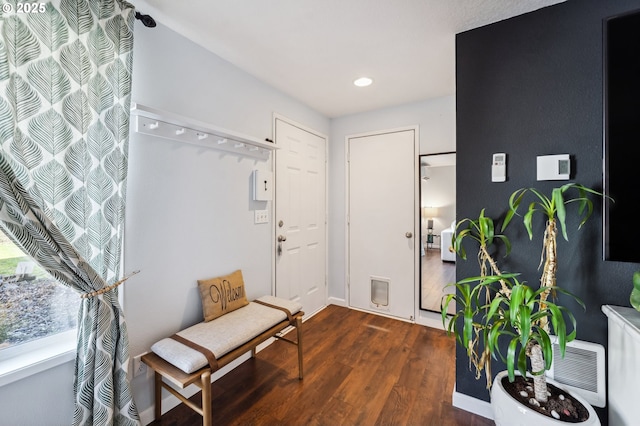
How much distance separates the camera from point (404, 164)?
3.01 meters

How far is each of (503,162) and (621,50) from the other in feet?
2.05

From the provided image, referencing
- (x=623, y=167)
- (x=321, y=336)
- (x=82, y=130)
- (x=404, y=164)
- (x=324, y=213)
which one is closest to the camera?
(x=623, y=167)

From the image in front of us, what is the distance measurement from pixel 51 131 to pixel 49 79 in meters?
0.23

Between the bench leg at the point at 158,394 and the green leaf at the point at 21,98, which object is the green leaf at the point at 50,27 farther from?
the bench leg at the point at 158,394

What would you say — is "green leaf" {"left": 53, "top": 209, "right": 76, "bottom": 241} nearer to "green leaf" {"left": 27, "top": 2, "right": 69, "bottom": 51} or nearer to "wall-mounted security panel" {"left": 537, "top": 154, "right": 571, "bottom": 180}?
"green leaf" {"left": 27, "top": 2, "right": 69, "bottom": 51}

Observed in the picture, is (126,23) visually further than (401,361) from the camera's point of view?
No

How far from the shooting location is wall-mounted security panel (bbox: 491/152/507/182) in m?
1.57

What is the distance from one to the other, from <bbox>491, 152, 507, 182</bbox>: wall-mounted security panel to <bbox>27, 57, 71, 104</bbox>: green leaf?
2263mm

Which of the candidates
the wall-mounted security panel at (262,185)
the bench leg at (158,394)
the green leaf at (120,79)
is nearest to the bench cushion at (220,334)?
the bench leg at (158,394)

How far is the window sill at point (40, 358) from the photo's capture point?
1.14 m

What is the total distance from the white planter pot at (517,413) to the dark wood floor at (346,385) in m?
0.49

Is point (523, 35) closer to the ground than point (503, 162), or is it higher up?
higher up

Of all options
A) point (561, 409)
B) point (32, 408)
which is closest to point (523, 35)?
point (561, 409)

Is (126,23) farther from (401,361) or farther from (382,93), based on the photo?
(401,361)
